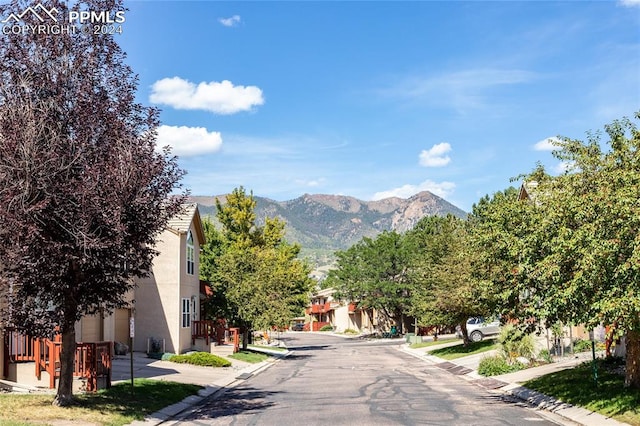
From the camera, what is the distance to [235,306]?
4512cm

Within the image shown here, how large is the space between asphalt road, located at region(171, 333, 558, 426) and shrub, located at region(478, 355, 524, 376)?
1112mm

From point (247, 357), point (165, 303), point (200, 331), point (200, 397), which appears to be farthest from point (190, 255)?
point (200, 397)

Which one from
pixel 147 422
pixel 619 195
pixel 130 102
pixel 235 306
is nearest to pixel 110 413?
pixel 147 422

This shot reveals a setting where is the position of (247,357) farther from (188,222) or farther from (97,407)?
(97,407)

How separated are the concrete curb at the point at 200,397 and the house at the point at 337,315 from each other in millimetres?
45539

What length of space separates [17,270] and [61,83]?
451 centimetres

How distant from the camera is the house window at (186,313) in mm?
38656

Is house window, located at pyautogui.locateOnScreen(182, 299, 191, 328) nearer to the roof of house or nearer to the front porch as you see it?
the front porch

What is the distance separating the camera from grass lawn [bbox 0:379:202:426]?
15.9 meters

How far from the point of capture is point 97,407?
17.9 meters

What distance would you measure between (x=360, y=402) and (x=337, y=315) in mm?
90751

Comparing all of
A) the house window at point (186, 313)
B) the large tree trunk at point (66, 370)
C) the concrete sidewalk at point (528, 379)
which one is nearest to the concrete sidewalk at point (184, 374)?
the large tree trunk at point (66, 370)

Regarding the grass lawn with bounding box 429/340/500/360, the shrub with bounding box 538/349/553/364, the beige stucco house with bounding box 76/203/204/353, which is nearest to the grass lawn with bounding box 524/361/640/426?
the shrub with bounding box 538/349/553/364

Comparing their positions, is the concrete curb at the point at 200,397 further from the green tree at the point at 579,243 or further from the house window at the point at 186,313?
the green tree at the point at 579,243
